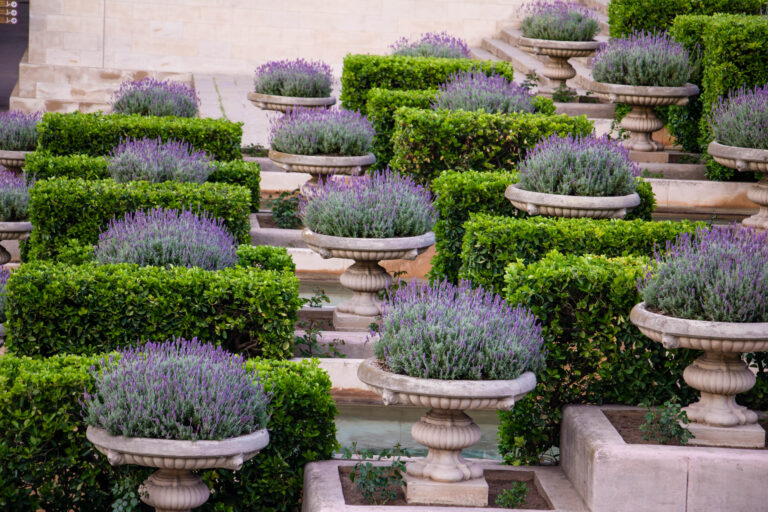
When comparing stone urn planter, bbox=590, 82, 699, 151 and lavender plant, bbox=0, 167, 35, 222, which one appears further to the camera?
stone urn planter, bbox=590, 82, 699, 151

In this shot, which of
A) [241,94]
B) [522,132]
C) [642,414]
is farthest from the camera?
[241,94]

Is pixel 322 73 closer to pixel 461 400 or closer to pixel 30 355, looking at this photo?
pixel 30 355

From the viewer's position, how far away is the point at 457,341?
6.23 metres

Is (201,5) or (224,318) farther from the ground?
(201,5)

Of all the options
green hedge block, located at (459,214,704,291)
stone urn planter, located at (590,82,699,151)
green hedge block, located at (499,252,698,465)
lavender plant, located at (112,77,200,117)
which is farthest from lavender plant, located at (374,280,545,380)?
lavender plant, located at (112,77,200,117)

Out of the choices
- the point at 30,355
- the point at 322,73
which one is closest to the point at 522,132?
the point at 322,73

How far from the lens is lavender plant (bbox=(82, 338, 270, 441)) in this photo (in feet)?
19.1

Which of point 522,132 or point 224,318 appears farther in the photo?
point 522,132

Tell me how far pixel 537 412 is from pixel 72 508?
285 cm

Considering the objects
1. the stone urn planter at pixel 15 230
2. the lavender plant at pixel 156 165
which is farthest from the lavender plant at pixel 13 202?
the lavender plant at pixel 156 165

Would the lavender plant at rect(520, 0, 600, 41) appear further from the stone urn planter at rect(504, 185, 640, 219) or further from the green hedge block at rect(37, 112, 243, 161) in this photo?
the stone urn planter at rect(504, 185, 640, 219)

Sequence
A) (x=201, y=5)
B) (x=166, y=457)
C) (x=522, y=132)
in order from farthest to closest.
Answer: (x=201, y=5) < (x=522, y=132) < (x=166, y=457)

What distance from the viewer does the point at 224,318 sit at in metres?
7.74

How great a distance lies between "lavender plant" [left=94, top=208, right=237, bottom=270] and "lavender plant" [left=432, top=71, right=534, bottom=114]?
403 cm
